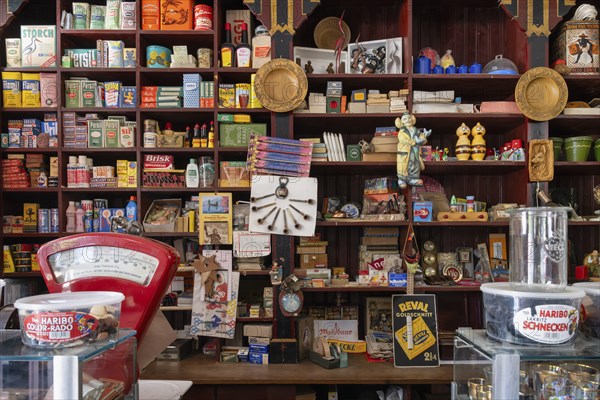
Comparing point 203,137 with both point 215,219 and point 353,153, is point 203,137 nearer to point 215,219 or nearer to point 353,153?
point 215,219

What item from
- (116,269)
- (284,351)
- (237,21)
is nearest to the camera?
(116,269)

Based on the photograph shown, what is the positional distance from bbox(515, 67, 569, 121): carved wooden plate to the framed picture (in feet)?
5.35

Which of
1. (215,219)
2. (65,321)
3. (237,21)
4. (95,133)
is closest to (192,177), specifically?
(215,219)

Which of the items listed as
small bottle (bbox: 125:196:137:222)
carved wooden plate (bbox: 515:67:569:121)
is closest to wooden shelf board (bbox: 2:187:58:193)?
small bottle (bbox: 125:196:137:222)

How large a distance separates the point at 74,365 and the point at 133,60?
2.73 m

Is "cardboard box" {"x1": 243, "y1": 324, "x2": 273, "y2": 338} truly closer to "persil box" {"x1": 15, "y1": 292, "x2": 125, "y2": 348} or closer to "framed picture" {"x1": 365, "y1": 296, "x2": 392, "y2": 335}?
"framed picture" {"x1": 365, "y1": 296, "x2": 392, "y2": 335}

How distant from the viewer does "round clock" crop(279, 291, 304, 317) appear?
320cm

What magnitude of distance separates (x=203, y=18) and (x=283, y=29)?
56 cm

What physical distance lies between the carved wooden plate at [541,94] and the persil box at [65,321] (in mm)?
2977

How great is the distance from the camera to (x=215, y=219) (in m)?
3.34

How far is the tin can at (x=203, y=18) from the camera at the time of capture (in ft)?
11.0

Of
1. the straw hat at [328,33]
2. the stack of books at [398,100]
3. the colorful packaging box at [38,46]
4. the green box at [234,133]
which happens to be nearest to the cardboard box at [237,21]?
the straw hat at [328,33]

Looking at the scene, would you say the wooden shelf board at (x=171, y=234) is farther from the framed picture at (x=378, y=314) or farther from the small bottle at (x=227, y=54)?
the framed picture at (x=378, y=314)

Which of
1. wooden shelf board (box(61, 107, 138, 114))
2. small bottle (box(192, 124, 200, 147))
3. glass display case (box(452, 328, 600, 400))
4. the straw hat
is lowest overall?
glass display case (box(452, 328, 600, 400))
